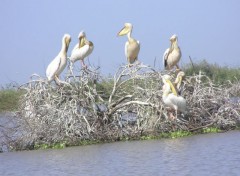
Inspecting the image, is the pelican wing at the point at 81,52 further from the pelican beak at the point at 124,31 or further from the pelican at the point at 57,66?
the pelican beak at the point at 124,31

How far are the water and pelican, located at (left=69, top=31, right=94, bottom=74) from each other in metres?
2.10

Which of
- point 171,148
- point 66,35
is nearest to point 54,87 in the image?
point 66,35

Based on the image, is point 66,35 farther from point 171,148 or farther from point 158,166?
point 158,166

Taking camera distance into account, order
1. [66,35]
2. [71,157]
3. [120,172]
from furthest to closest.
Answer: [66,35] → [71,157] → [120,172]

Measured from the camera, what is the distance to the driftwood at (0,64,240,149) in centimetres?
1313

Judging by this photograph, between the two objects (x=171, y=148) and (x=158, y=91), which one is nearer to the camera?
(x=171, y=148)

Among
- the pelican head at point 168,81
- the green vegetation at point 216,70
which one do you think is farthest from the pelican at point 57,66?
the green vegetation at point 216,70

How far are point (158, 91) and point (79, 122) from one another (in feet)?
5.31

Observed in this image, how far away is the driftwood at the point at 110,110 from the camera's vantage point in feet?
43.1

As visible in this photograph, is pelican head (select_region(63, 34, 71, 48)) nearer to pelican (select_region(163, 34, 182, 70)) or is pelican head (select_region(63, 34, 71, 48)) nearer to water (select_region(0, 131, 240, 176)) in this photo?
pelican (select_region(163, 34, 182, 70))

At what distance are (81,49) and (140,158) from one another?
152 inches

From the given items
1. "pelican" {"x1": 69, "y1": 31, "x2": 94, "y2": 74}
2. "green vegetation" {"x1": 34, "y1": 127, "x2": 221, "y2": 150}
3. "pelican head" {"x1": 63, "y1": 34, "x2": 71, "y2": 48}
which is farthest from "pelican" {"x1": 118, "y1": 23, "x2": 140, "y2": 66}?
"green vegetation" {"x1": 34, "y1": 127, "x2": 221, "y2": 150}

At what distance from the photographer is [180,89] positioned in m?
13.9

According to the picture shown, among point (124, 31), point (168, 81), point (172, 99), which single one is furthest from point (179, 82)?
point (124, 31)
